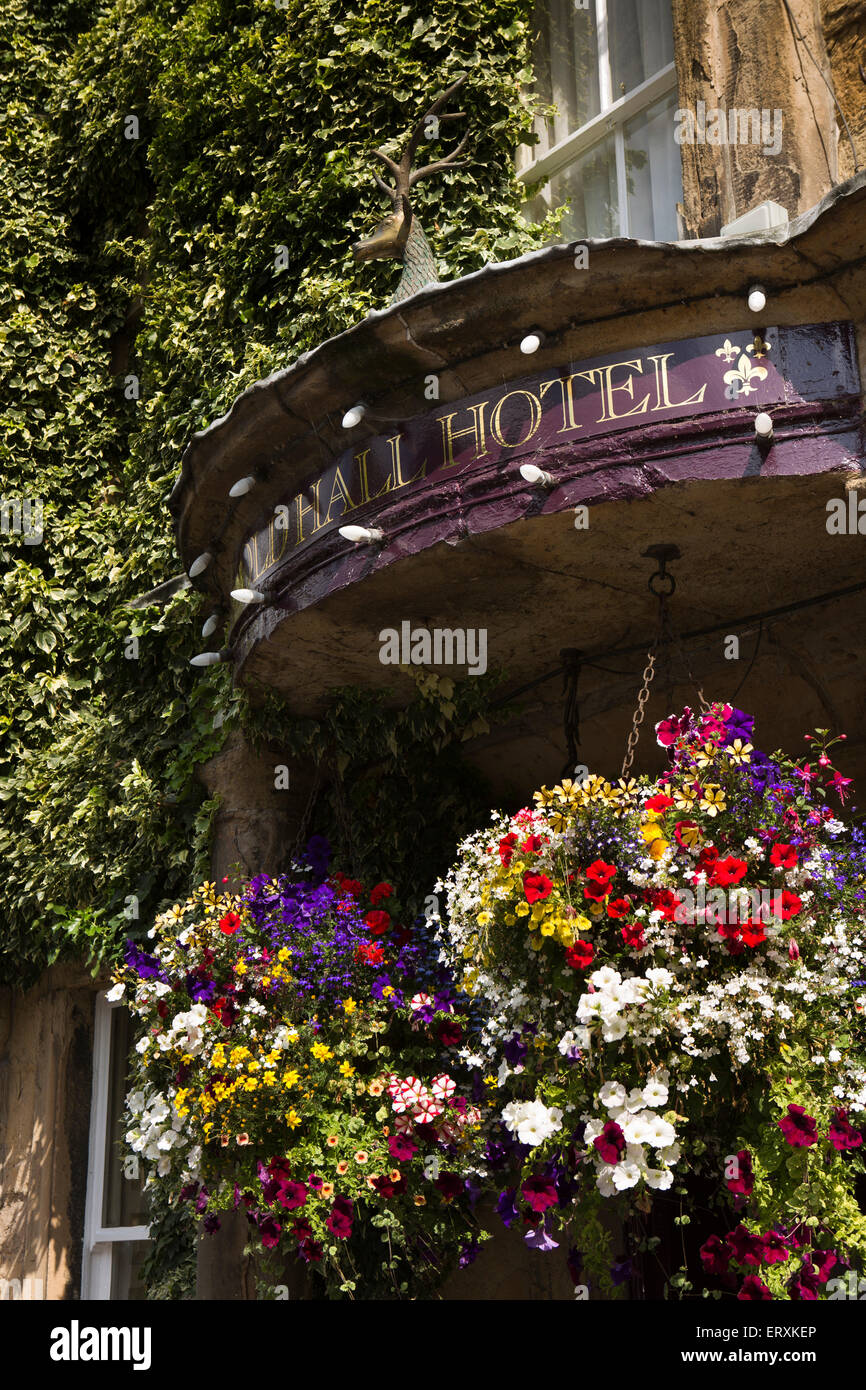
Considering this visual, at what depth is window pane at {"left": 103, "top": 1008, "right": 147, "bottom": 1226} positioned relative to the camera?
19.6ft

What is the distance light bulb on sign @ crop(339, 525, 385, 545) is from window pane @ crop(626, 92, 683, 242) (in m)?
1.76

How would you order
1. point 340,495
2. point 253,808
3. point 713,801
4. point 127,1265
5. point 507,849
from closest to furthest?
point 713,801
point 507,849
point 340,495
point 253,808
point 127,1265

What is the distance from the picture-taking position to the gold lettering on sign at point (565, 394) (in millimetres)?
3719

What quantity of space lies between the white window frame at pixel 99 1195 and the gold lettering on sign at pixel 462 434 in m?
3.42

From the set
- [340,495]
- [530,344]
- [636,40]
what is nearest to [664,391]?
[530,344]

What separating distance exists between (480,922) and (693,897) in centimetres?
54

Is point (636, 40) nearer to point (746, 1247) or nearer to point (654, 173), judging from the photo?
point (654, 173)

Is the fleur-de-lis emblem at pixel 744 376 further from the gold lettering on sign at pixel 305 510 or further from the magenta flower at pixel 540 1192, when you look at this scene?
the magenta flower at pixel 540 1192

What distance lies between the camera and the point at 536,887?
3.24 m

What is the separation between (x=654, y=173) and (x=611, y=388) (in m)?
1.70

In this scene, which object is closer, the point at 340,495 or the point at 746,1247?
the point at 746,1247

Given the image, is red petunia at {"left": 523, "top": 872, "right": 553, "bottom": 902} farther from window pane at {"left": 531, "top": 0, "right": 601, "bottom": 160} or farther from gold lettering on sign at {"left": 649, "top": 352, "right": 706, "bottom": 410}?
window pane at {"left": 531, "top": 0, "right": 601, "bottom": 160}

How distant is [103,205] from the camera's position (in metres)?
7.28
